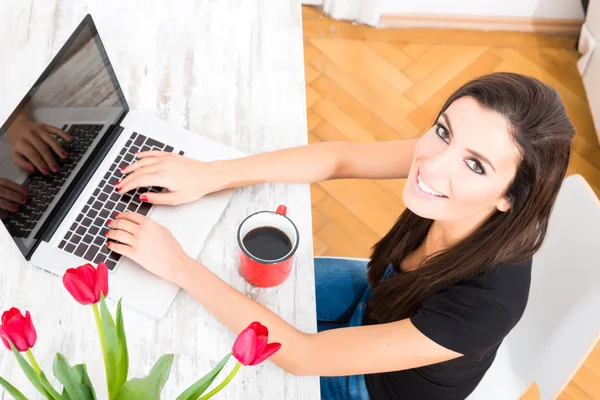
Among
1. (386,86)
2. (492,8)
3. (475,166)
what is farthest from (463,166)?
(492,8)

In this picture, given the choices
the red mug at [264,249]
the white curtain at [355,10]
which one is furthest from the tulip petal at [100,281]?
the white curtain at [355,10]

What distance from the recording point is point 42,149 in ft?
3.29

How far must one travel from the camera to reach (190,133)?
3.92 feet

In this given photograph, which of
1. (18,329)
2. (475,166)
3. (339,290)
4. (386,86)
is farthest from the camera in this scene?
(386,86)

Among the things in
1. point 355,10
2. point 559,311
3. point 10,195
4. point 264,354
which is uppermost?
point 264,354

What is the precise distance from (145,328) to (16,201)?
0.27m

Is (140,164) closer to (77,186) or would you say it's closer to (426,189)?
(77,186)

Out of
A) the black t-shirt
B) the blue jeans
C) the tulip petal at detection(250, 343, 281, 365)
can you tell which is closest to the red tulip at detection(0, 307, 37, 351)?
the tulip petal at detection(250, 343, 281, 365)

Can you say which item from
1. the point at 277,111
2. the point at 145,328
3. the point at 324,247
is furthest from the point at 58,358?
the point at 324,247

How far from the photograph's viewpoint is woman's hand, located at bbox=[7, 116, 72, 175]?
0.94 metres

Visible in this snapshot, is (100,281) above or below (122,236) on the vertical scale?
above

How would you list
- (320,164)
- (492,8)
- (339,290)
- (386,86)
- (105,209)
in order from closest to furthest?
1. (105,209)
2. (320,164)
3. (339,290)
4. (386,86)
5. (492,8)

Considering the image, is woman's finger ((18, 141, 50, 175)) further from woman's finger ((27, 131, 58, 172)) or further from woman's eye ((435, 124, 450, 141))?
woman's eye ((435, 124, 450, 141))

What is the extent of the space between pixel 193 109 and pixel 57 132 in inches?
10.9
